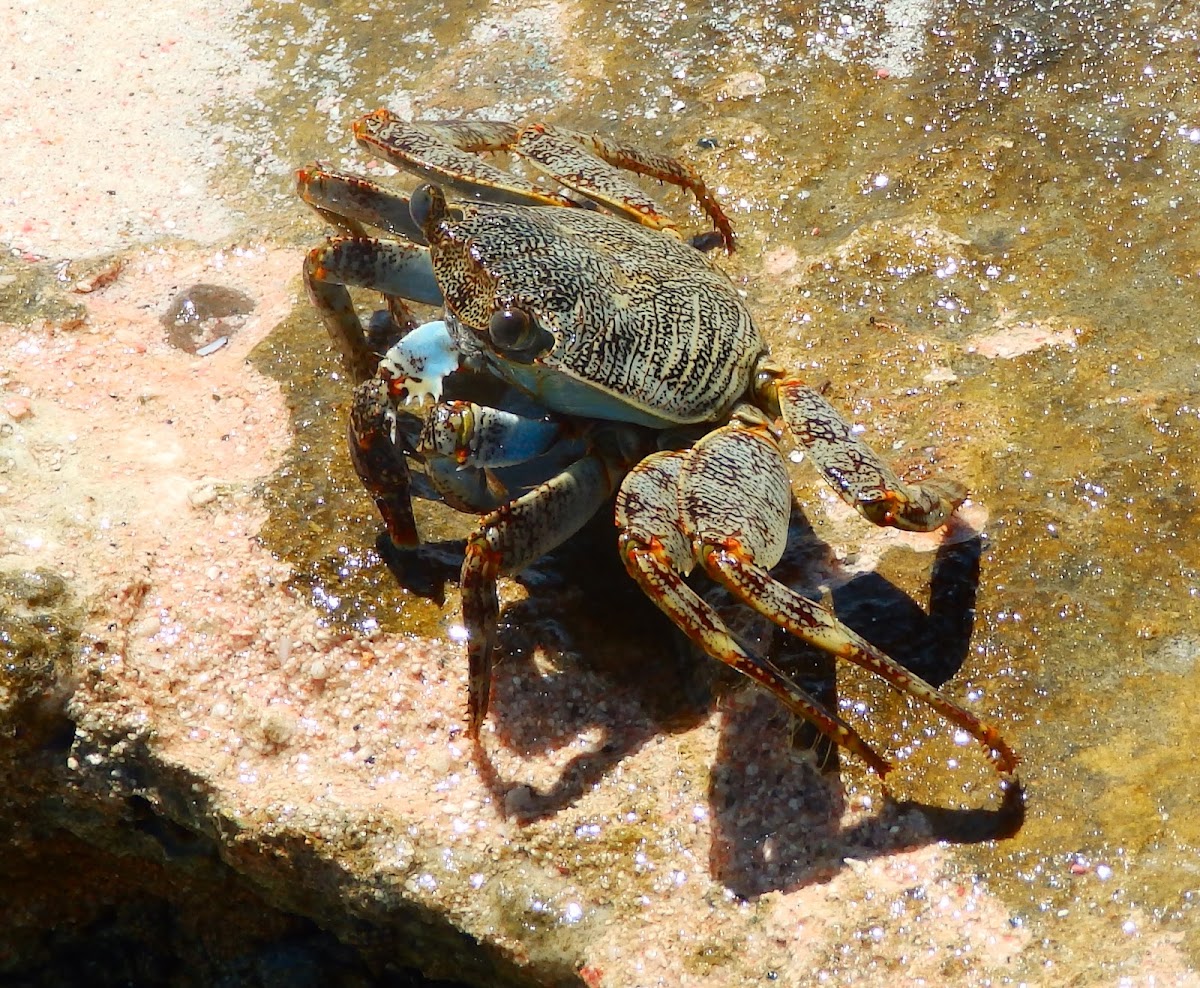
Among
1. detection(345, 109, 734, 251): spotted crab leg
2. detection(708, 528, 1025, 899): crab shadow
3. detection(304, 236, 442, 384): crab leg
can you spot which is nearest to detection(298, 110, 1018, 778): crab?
detection(304, 236, 442, 384): crab leg

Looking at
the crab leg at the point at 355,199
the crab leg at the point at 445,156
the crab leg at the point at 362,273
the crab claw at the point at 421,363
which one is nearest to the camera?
the crab claw at the point at 421,363

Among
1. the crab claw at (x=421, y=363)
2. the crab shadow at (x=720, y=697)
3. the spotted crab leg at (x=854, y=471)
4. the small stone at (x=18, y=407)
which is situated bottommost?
the crab shadow at (x=720, y=697)

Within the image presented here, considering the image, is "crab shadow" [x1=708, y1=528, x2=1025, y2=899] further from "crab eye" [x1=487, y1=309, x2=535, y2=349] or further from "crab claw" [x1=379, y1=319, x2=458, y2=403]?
"crab claw" [x1=379, y1=319, x2=458, y2=403]

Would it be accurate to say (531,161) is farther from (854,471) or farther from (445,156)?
(854,471)

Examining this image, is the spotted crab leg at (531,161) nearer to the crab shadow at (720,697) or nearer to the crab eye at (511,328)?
the crab eye at (511,328)

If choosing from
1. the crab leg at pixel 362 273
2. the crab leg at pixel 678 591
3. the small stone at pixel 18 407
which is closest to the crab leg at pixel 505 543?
the crab leg at pixel 678 591

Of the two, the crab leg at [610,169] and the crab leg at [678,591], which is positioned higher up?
the crab leg at [610,169]

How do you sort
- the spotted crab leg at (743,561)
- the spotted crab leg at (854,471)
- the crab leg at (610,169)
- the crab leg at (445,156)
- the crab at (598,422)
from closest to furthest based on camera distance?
the spotted crab leg at (743,561) → the crab at (598,422) → the spotted crab leg at (854,471) → the crab leg at (445,156) → the crab leg at (610,169)

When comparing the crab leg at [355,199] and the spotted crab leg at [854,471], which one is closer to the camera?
the spotted crab leg at [854,471]

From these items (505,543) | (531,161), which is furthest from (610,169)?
(505,543)
